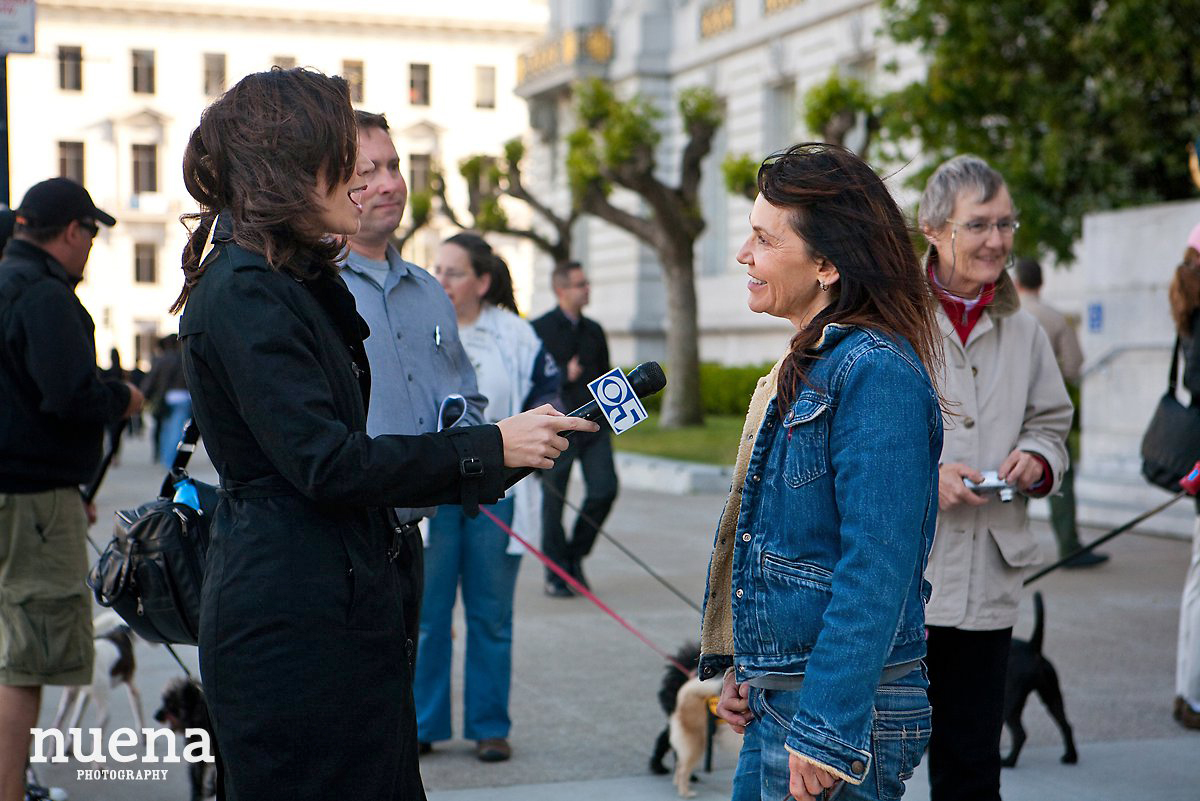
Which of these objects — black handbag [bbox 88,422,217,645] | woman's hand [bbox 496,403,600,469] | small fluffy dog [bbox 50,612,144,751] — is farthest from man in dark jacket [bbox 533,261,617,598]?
woman's hand [bbox 496,403,600,469]

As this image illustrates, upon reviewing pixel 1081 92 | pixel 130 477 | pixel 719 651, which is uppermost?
pixel 1081 92

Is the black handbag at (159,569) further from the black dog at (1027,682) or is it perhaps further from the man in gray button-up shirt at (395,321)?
the black dog at (1027,682)

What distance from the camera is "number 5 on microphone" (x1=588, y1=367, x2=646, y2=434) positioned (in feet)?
8.69

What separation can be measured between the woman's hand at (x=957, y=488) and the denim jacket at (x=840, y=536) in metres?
1.19

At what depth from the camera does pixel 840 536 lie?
2430 mm

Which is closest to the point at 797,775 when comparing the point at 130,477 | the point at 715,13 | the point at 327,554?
the point at 327,554

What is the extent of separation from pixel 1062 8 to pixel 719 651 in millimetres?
12459

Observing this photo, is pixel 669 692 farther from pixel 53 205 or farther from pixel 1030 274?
pixel 1030 274

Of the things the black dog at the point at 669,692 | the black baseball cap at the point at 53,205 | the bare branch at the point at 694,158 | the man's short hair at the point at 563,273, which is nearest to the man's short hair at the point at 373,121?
the black baseball cap at the point at 53,205

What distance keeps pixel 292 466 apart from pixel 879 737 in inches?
44.6

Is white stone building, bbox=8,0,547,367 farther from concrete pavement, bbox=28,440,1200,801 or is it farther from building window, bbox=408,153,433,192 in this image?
concrete pavement, bbox=28,440,1200,801

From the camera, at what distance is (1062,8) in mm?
13672

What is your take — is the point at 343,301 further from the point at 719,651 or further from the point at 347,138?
the point at 719,651

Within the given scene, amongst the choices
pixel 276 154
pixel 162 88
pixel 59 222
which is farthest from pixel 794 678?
pixel 162 88
